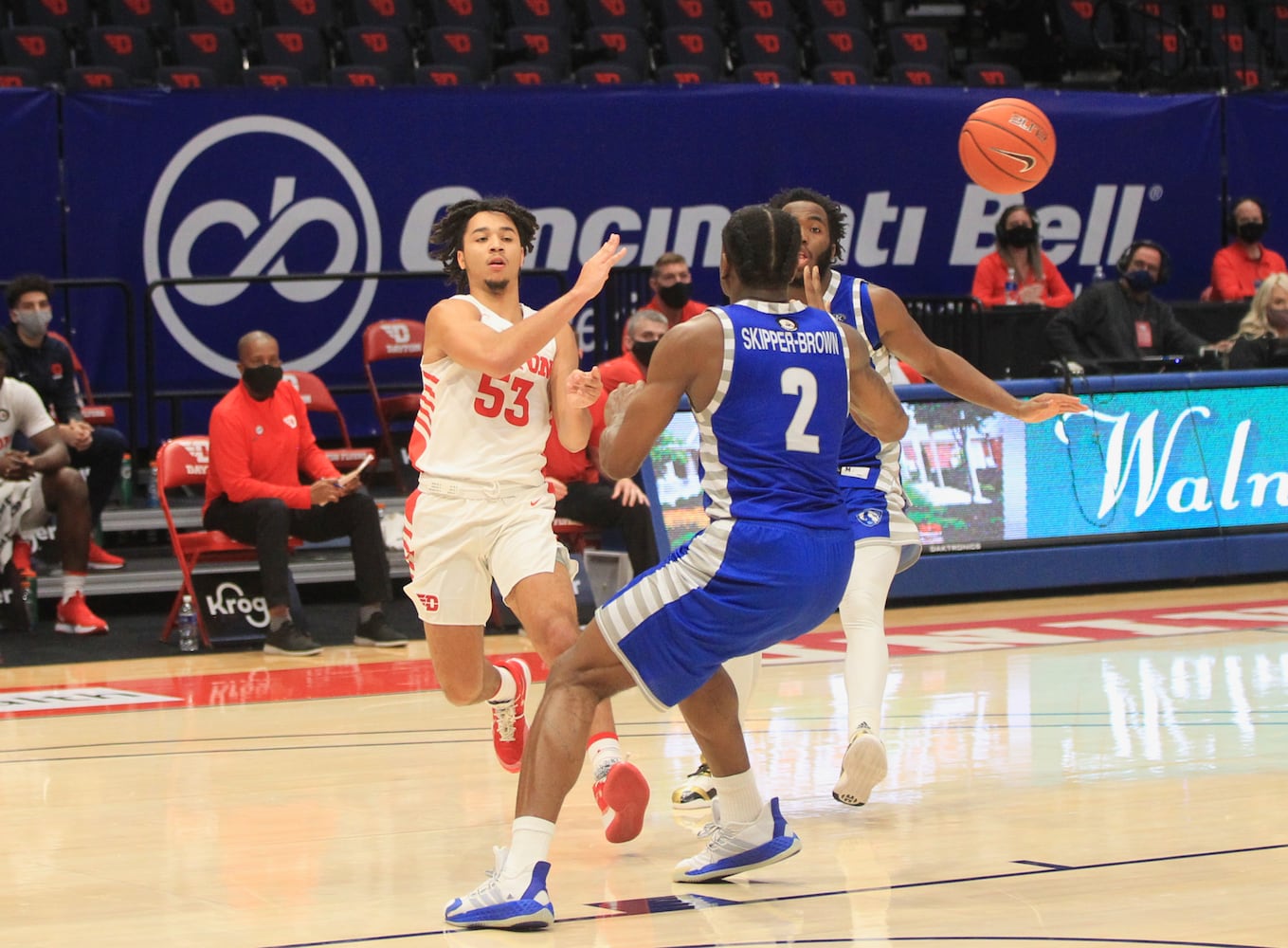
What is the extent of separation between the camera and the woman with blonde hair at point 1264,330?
39.6 ft

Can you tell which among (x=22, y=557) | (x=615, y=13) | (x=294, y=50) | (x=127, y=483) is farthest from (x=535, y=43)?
(x=22, y=557)

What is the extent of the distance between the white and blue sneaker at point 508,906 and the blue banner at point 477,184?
763 cm

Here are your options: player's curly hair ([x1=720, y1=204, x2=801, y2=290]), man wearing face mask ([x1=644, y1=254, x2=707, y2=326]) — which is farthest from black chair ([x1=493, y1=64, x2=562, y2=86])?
player's curly hair ([x1=720, y1=204, x2=801, y2=290])

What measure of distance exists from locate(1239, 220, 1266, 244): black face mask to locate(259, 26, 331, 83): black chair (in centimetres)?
665

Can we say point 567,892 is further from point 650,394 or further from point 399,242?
point 399,242

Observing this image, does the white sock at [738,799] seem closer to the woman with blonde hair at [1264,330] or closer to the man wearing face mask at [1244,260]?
the woman with blonde hair at [1264,330]

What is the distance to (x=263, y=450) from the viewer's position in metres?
10.1

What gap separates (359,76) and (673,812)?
8663 mm

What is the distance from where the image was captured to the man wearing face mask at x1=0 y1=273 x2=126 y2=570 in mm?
10656

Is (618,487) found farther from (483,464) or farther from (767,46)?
(767,46)

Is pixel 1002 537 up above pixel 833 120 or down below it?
below

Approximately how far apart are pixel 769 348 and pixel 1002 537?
689cm

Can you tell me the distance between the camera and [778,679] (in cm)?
870

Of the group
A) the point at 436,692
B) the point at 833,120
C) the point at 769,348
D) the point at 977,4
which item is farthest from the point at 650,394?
the point at 977,4
